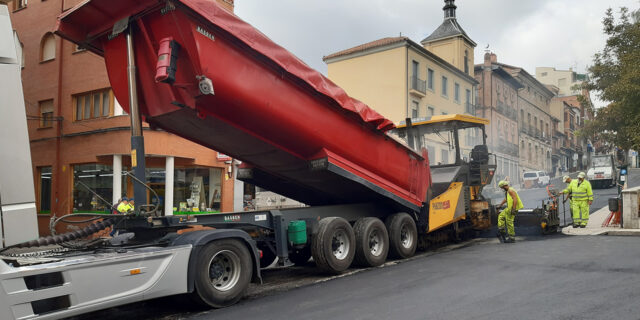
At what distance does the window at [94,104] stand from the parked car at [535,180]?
2907cm

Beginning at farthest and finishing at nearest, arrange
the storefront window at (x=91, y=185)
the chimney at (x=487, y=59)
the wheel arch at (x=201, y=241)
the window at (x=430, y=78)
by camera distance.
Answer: the chimney at (x=487, y=59), the window at (x=430, y=78), the storefront window at (x=91, y=185), the wheel arch at (x=201, y=241)

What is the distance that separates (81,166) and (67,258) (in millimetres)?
14119

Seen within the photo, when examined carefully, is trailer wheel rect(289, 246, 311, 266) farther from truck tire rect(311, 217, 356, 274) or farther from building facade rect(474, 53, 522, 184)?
building facade rect(474, 53, 522, 184)

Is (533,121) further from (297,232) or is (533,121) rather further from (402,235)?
(297,232)

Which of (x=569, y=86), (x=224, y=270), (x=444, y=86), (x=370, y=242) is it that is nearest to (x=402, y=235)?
(x=370, y=242)

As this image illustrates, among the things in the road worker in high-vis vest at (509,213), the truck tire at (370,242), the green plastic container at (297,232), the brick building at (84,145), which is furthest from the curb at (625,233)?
the brick building at (84,145)

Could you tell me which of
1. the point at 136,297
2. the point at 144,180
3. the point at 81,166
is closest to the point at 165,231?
the point at 144,180

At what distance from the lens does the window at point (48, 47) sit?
18328mm

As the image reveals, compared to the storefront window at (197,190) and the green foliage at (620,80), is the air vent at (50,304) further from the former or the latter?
the green foliage at (620,80)

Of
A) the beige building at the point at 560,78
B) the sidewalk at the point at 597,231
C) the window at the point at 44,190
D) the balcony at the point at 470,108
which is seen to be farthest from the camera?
the beige building at the point at 560,78

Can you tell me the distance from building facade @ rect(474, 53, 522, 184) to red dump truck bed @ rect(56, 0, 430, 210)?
3319 centimetres

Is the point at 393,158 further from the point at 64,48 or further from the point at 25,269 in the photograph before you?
the point at 64,48

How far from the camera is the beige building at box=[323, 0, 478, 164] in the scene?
3083 cm

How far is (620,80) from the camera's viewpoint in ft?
55.6
